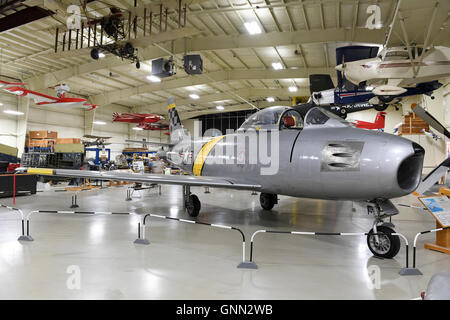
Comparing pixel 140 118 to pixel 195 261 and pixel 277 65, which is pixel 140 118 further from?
pixel 195 261

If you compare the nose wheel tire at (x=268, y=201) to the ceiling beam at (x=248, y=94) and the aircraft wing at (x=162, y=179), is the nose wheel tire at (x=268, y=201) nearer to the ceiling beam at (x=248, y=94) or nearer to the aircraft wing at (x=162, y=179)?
the aircraft wing at (x=162, y=179)

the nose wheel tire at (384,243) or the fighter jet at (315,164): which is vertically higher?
the fighter jet at (315,164)

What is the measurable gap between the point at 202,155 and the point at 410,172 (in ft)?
16.0

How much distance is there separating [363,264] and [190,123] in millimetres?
37002

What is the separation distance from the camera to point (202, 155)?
24.9 ft

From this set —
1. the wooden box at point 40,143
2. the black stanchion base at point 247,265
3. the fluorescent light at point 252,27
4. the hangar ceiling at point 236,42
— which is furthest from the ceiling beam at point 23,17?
the wooden box at point 40,143

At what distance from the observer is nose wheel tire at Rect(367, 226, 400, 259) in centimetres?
395

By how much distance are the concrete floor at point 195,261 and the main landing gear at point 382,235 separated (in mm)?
139

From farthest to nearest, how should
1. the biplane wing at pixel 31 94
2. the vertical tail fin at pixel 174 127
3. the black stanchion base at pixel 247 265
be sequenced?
the biplane wing at pixel 31 94
the vertical tail fin at pixel 174 127
the black stanchion base at pixel 247 265

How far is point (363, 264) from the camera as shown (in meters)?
3.82

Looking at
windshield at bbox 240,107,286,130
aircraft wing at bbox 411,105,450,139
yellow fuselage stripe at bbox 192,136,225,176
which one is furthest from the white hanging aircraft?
yellow fuselage stripe at bbox 192,136,225,176

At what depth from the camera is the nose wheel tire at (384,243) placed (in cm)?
395

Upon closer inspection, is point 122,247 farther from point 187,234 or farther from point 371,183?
point 371,183
